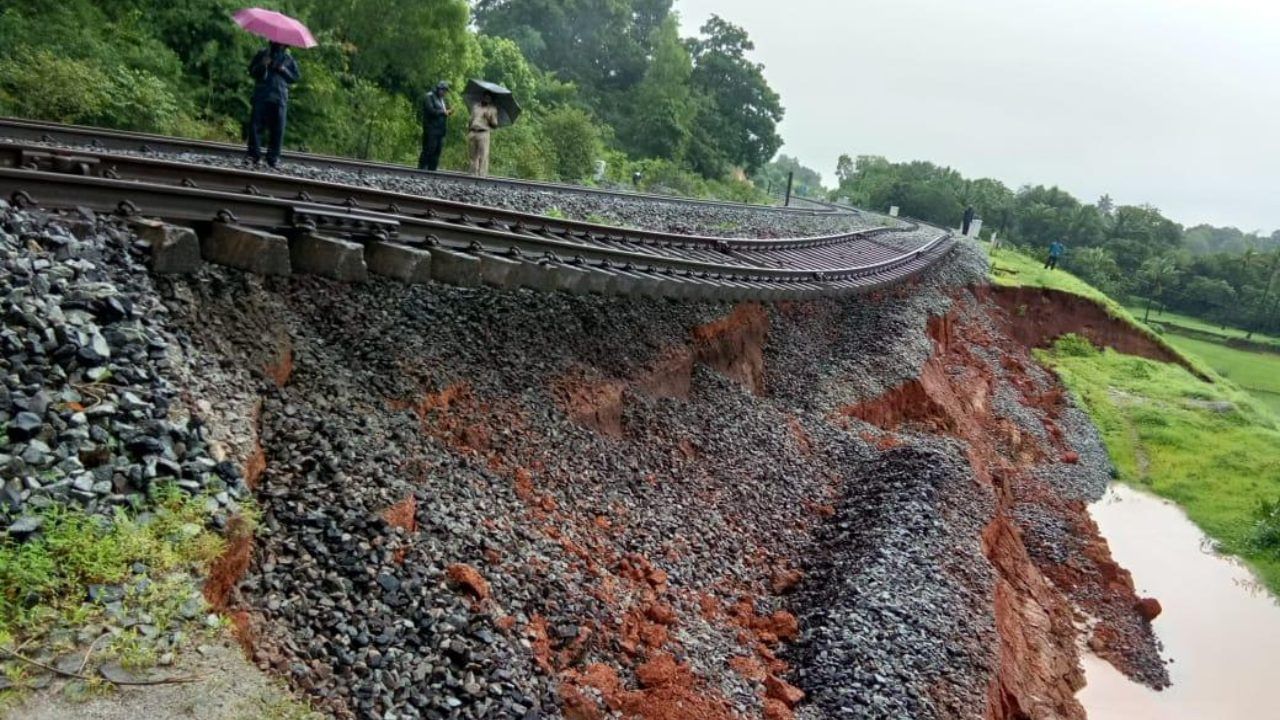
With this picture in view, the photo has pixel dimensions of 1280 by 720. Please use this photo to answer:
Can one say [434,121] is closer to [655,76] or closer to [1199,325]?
[655,76]

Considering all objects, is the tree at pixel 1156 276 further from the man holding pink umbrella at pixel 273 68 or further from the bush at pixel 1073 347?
the man holding pink umbrella at pixel 273 68

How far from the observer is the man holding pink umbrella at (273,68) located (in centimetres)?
970

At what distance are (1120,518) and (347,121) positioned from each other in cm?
2159

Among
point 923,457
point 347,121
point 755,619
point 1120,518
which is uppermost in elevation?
point 347,121

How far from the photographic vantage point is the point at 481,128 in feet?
48.9

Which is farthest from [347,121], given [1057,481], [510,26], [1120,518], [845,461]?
[510,26]

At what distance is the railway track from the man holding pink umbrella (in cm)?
253

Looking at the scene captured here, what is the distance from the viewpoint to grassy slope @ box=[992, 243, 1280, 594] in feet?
68.9

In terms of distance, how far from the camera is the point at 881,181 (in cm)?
6244

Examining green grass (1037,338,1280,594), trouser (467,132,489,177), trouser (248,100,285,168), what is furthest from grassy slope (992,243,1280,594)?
trouser (248,100,285,168)

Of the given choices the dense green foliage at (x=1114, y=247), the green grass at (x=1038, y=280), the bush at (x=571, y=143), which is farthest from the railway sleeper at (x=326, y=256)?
the dense green foliage at (x=1114, y=247)

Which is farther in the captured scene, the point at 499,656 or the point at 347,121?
the point at 347,121

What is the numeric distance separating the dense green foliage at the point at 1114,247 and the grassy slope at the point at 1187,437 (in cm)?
2840

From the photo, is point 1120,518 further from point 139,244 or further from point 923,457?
point 139,244
